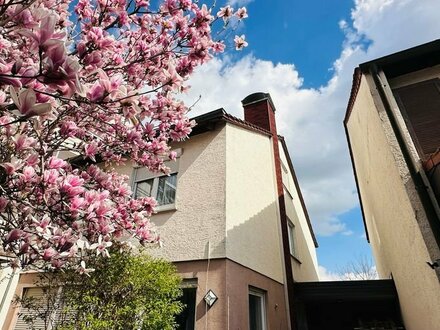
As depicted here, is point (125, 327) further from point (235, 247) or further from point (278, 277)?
point (278, 277)

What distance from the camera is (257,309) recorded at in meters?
7.31

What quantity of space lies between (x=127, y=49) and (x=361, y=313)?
10681 millimetres

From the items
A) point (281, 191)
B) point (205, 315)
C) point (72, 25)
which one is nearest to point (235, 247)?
point (205, 315)

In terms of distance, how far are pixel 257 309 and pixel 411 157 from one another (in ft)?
17.0

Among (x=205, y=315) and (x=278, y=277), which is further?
(x=278, y=277)

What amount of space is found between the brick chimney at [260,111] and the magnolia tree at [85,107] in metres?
7.24

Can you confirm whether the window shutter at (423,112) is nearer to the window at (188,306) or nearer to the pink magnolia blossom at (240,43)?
the pink magnolia blossom at (240,43)

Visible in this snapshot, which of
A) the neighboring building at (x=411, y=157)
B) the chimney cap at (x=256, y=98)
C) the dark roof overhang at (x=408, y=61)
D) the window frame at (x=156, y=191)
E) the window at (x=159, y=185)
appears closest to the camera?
the neighboring building at (x=411, y=157)

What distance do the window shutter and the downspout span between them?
14.3 inches

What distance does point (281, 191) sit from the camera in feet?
33.5

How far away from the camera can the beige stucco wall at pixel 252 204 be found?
7.28m

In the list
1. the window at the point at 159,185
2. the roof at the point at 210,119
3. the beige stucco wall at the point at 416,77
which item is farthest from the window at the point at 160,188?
the beige stucco wall at the point at 416,77

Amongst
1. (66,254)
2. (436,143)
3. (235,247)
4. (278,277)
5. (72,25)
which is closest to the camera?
(66,254)

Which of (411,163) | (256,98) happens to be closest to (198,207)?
(411,163)
